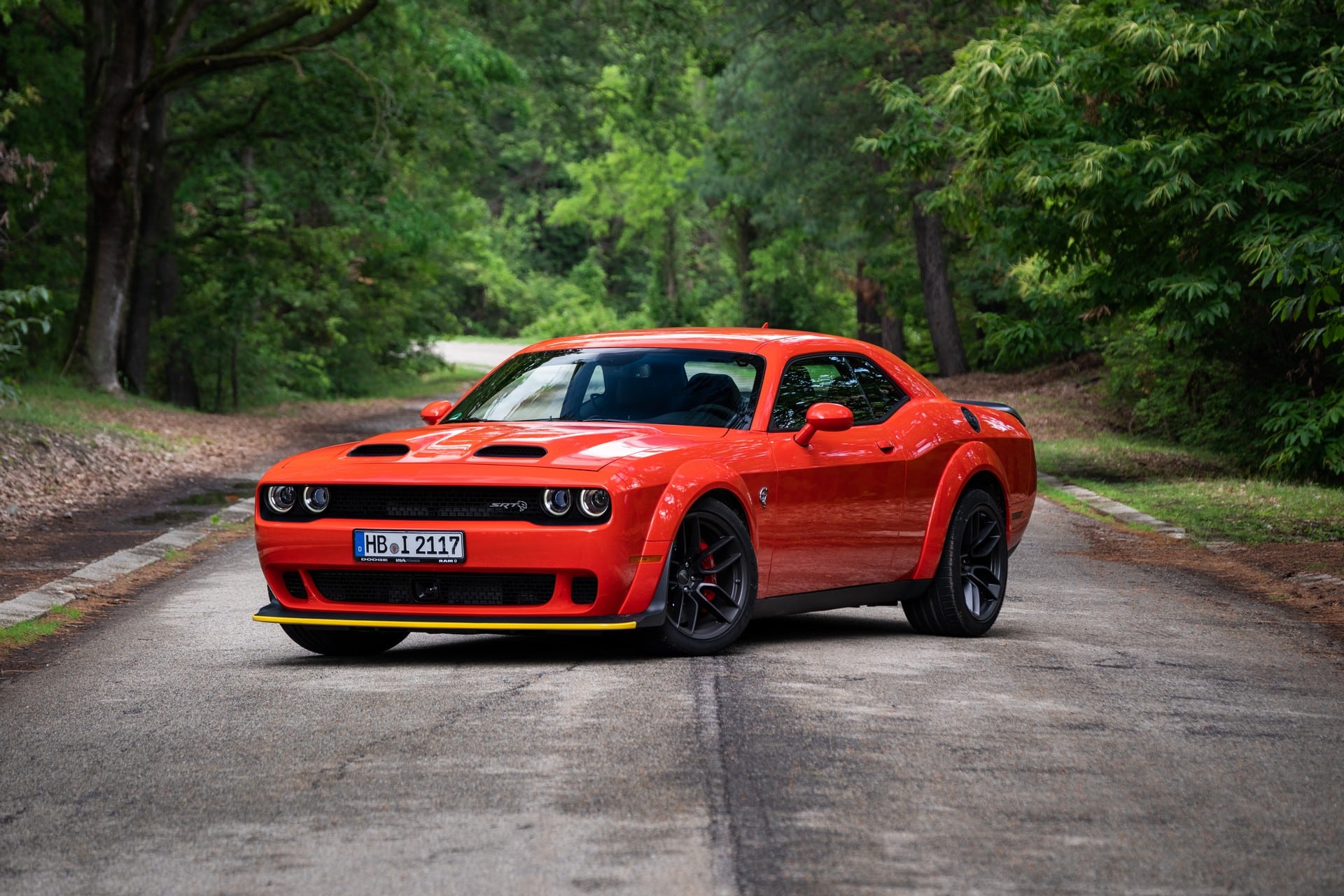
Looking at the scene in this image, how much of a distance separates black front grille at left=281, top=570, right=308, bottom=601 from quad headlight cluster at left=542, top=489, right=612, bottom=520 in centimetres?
130

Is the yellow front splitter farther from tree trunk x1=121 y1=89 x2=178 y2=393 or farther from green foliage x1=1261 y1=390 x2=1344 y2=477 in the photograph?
tree trunk x1=121 y1=89 x2=178 y2=393

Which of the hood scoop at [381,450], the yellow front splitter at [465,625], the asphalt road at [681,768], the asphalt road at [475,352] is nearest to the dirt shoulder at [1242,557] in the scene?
the asphalt road at [681,768]

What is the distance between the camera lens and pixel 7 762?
6.16 meters

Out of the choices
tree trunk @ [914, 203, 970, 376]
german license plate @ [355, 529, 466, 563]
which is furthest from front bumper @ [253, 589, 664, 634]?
tree trunk @ [914, 203, 970, 376]

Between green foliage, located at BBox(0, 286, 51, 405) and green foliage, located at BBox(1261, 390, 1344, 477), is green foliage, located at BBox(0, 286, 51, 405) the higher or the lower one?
the higher one

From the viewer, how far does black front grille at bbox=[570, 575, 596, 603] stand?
7367mm

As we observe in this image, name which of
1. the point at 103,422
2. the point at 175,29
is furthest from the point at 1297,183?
the point at 175,29

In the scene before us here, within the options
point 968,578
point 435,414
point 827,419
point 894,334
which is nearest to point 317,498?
point 435,414

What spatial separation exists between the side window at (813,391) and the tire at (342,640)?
81.9 inches

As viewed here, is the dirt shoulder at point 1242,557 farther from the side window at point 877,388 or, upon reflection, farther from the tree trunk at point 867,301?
the tree trunk at point 867,301

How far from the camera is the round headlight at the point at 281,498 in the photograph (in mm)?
7891

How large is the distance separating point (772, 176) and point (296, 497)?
3801 cm

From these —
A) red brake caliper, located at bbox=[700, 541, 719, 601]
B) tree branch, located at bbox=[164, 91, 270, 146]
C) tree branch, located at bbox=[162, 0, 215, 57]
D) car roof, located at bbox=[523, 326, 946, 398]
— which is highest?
tree branch, located at bbox=[162, 0, 215, 57]

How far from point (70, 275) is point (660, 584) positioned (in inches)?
1059
